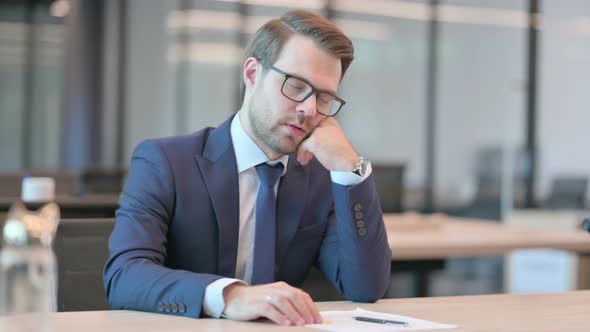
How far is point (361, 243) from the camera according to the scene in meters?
2.13

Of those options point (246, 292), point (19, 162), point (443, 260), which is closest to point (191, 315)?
point (246, 292)

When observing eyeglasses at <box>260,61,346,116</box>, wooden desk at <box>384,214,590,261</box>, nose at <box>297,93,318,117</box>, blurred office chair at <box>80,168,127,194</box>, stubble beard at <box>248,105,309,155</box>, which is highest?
eyeglasses at <box>260,61,346,116</box>

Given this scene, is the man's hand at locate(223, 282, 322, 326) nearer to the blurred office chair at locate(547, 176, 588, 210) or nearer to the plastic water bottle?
the plastic water bottle

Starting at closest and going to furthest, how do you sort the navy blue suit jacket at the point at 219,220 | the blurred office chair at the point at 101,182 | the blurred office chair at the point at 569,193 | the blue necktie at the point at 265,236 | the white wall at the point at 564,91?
the navy blue suit jacket at the point at 219,220 → the blue necktie at the point at 265,236 → the blurred office chair at the point at 101,182 → the blurred office chair at the point at 569,193 → the white wall at the point at 564,91


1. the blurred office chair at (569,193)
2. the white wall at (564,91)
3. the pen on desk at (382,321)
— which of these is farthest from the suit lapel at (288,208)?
the white wall at (564,91)

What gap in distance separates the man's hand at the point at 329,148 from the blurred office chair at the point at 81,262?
575 mm

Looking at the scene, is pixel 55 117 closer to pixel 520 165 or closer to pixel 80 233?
pixel 520 165

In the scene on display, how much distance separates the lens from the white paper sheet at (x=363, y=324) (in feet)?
5.38

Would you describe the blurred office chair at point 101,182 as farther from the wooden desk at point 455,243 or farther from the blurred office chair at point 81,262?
the blurred office chair at point 81,262

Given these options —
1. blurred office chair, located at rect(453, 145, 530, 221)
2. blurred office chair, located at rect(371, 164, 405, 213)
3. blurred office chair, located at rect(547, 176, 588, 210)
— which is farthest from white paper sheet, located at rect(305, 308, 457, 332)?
blurred office chair, located at rect(453, 145, 530, 221)

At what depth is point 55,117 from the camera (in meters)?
13.0

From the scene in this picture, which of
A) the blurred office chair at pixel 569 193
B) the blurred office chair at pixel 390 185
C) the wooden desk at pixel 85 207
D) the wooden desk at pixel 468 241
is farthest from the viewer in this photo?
the blurred office chair at pixel 569 193

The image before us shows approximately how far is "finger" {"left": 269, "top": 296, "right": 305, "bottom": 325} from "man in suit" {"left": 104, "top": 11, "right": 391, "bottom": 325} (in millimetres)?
433

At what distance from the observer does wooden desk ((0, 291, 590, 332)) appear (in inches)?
64.0
